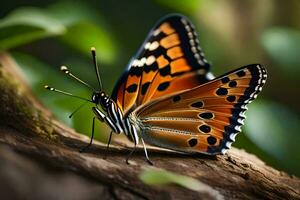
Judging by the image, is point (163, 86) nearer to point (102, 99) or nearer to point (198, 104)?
point (198, 104)

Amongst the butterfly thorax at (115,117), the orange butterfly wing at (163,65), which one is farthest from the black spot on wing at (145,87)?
the butterfly thorax at (115,117)

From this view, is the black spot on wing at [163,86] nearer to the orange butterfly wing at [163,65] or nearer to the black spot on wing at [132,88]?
the orange butterfly wing at [163,65]

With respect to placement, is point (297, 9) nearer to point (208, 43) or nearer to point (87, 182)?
point (208, 43)

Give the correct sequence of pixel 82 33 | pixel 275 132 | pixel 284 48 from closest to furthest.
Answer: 1. pixel 275 132
2. pixel 284 48
3. pixel 82 33

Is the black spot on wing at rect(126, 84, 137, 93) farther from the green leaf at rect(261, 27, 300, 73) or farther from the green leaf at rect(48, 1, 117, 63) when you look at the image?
the green leaf at rect(261, 27, 300, 73)

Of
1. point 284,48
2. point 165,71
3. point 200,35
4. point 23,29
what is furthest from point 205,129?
point 200,35

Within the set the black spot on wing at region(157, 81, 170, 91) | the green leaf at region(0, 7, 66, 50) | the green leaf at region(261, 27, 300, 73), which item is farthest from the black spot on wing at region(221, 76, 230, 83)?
the green leaf at region(0, 7, 66, 50)
